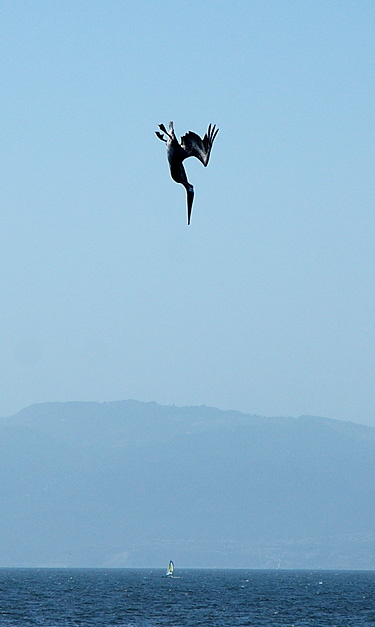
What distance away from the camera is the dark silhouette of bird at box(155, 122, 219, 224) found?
23344mm

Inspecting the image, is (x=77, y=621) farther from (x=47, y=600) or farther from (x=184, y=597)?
(x=184, y=597)

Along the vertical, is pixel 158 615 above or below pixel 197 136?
above

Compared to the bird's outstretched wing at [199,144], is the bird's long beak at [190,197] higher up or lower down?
lower down

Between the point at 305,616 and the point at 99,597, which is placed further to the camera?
the point at 99,597

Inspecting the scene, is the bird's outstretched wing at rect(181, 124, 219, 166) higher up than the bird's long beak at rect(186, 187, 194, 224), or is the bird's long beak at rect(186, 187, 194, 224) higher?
the bird's outstretched wing at rect(181, 124, 219, 166)

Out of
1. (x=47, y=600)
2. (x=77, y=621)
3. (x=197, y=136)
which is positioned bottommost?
(x=197, y=136)

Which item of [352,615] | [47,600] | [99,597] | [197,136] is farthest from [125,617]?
[197,136]

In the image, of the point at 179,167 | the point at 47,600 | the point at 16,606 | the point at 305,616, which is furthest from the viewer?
the point at 47,600

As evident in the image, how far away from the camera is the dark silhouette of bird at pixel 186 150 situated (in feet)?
76.6

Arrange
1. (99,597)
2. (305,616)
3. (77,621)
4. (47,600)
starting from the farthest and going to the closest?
(99,597) → (47,600) → (305,616) → (77,621)

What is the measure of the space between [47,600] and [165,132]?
145 metres

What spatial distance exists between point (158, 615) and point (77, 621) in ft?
49.0

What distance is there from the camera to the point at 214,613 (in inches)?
5182

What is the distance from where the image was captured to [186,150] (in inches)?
934
